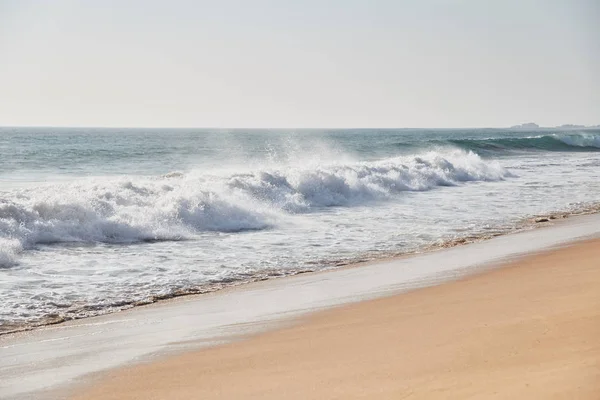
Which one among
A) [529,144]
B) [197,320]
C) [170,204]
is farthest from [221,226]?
[529,144]

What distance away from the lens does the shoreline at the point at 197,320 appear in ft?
17.2

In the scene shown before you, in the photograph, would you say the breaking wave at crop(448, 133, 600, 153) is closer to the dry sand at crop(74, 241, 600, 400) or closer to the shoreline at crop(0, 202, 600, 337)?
the shoreline at crop(0, 202, 600, 337)

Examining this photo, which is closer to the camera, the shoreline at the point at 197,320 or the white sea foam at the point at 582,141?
the shoreline at the point at 197,320

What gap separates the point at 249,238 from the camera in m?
12.5

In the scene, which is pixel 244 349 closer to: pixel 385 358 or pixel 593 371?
pixel 385 358

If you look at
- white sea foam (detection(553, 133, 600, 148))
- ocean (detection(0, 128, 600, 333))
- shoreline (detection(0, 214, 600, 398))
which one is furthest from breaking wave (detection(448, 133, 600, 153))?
shoreline (detection(0, 214, 600, 398))

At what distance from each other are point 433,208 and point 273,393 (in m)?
13.7

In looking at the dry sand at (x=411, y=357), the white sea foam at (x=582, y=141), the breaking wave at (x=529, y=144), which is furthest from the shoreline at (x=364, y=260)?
the white sea foam at (x=582, y=141)

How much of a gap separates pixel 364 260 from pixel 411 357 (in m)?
5.30

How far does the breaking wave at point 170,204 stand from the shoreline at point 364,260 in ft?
10.8

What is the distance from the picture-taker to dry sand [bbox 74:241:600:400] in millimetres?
3988

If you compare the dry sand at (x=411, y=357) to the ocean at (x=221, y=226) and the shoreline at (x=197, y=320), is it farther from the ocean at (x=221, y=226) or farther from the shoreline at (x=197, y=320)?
the ocean at (x=221, y=226)

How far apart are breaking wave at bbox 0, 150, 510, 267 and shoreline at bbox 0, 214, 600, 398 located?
3869 mm

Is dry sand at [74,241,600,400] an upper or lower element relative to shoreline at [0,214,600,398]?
upper
